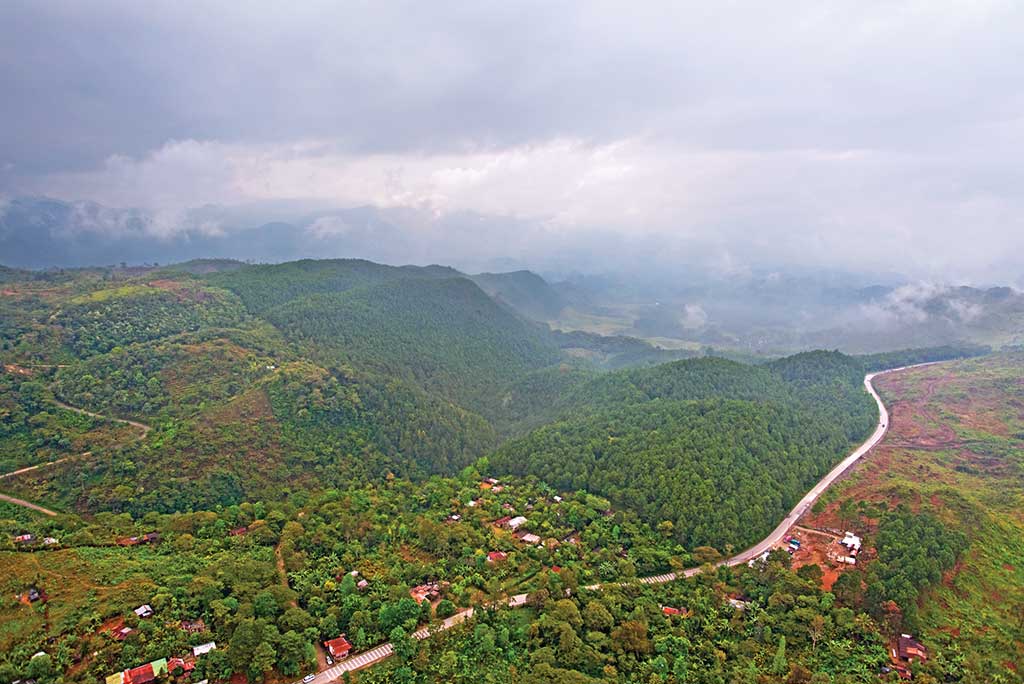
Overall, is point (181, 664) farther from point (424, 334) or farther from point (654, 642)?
point (424, 334)

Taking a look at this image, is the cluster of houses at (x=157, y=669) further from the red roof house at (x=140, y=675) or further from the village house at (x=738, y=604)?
the village house at (x=738, y=604)

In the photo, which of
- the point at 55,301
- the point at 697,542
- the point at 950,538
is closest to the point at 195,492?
the point at 697,542

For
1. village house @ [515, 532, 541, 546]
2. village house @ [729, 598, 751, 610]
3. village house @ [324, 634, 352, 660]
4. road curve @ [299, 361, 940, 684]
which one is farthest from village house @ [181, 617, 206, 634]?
village house @ [729, 598, 751, 610]

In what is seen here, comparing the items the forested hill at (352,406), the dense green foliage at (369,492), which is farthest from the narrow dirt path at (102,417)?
the forested hill at (352,406)

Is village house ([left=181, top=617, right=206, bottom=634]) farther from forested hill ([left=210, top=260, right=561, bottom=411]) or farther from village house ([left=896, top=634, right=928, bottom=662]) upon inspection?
forested hill ([left=210, top=260, right=561, bottom=411])

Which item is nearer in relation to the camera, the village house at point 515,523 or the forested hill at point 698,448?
the village house at point 515,523

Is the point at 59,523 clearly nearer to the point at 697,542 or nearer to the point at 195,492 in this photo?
the point at 195,492
